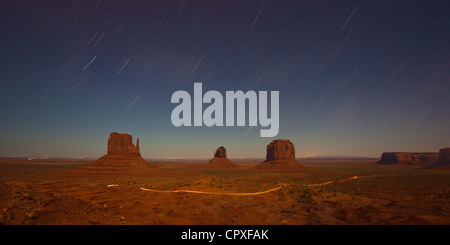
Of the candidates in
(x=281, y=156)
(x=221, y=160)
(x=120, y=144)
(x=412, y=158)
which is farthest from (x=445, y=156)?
(x=120, y=144)

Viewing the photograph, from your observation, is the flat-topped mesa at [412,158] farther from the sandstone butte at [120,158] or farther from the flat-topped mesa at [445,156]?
the sandstone butte at [120,158]

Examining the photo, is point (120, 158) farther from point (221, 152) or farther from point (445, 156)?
point (445, 156)

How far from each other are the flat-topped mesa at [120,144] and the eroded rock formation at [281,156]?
59941 mm

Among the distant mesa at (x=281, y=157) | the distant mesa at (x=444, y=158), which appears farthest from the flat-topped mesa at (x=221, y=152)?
the distant mesa at (x=444, y=158)

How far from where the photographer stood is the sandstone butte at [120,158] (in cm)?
6431

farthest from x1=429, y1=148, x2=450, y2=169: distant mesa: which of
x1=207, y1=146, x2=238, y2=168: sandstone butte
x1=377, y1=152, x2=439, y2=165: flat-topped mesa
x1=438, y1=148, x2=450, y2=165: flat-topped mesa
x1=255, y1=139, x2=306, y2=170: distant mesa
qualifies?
x1=207, y1=146, x2=238, y2=168: sandstone butte

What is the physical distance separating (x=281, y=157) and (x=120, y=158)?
73.5 m

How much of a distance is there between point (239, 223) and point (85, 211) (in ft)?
38.9

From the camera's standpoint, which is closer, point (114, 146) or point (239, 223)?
point (239, 223)
